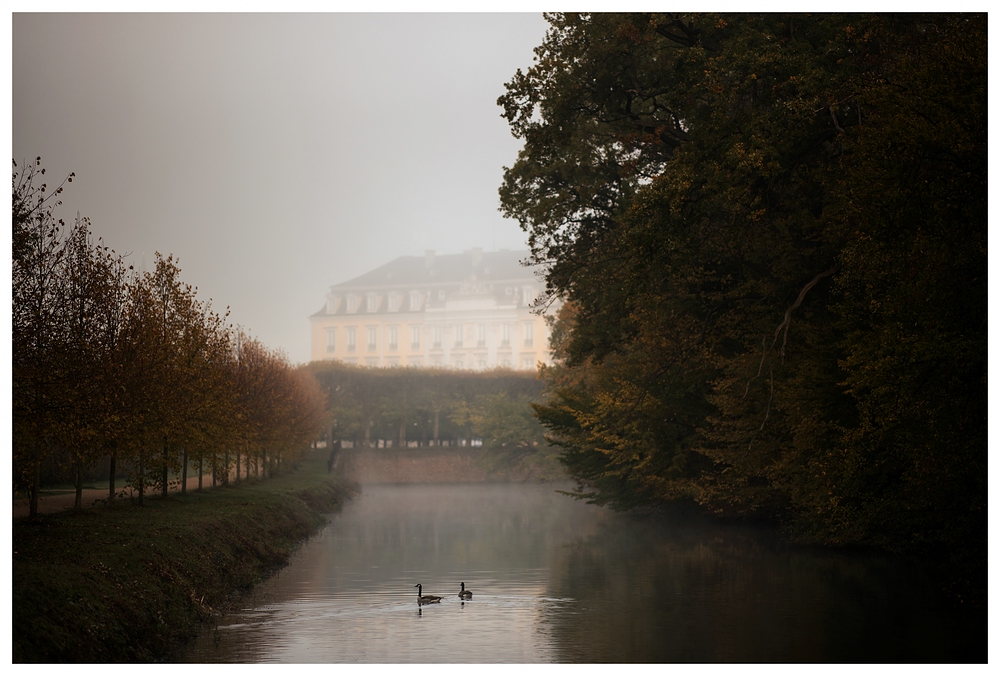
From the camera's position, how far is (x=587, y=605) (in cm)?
2234

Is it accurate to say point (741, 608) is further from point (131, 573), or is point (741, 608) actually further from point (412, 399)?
point (412, 399)

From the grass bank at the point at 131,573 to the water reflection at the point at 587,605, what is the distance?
78 cm

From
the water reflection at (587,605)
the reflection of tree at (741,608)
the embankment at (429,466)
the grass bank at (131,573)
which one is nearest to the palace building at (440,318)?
the embankment at (429,466)

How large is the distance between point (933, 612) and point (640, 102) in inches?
637

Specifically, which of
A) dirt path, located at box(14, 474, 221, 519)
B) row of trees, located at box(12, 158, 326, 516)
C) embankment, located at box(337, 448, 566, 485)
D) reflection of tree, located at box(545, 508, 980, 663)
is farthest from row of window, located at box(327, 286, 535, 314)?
reflection of tree, located at box(545, 508, 980, 663)

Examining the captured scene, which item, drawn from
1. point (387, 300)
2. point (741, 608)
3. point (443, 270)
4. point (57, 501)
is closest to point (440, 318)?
point (387, 300)

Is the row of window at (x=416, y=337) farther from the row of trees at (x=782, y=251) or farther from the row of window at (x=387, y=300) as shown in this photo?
the row of trees at (x=782, y=251)

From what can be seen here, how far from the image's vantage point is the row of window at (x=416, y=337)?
369ft

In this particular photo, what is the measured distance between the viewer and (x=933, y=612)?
64.8 feet

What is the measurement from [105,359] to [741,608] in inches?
595

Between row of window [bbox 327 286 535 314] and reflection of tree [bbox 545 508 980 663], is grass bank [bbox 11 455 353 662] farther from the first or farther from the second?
row of window [bbox 327 286 535 314]
